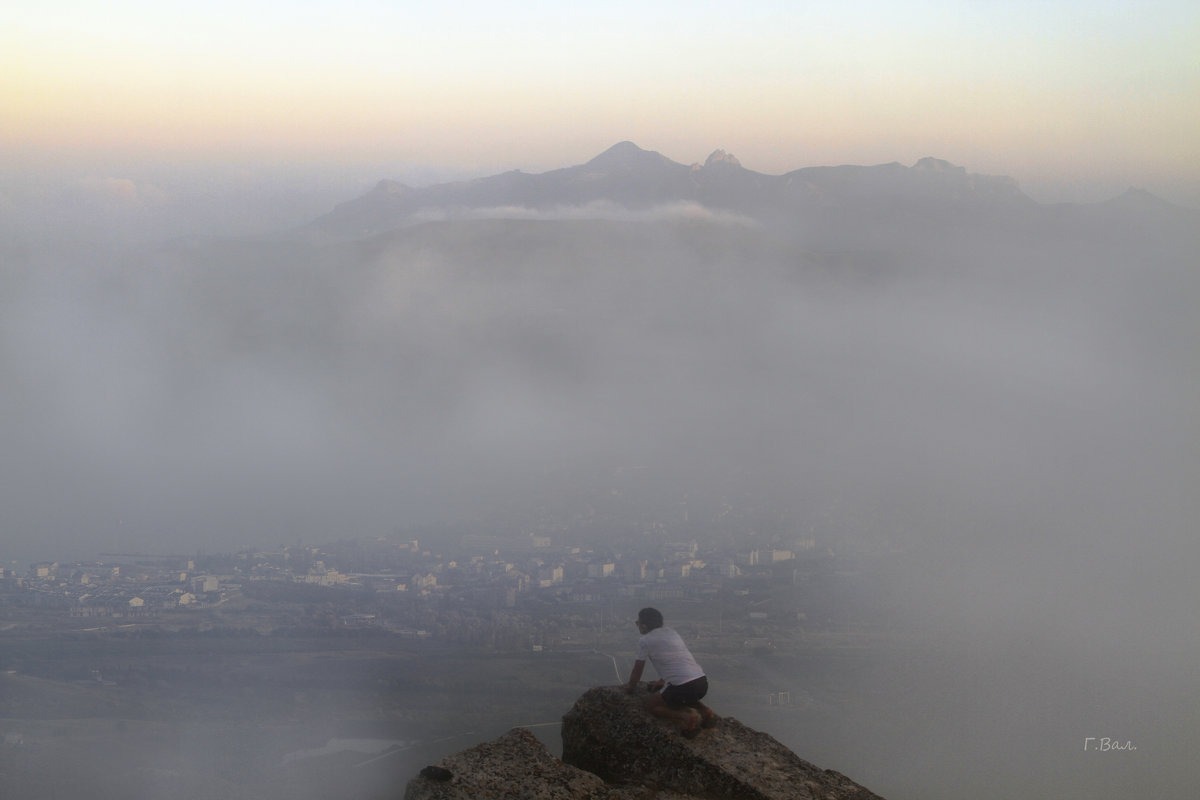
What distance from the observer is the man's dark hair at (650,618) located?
6348 mm

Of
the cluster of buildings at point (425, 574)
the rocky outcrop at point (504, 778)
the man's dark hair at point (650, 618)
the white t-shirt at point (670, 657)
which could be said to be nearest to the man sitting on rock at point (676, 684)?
the white t-shirt at point (670, 657)

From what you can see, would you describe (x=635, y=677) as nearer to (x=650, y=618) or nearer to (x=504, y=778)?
(x=650, y=618)

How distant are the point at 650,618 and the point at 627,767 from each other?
0.98 metres

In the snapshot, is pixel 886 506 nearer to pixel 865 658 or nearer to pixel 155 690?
pixel 865 658

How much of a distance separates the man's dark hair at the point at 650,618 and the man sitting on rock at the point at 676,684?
0.16m

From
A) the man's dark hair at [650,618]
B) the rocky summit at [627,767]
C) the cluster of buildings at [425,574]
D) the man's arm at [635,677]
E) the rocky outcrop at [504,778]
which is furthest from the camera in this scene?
the cluster of buildings at [425,574]

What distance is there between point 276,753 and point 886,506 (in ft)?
78.2

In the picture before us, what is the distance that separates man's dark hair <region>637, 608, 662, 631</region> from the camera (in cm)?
635

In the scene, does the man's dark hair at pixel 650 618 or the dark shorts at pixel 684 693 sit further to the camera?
the man's dark hair at pixel 650 618

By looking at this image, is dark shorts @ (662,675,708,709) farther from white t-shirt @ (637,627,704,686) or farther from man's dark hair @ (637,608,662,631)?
man's dark hair @ (637,608,662,631)

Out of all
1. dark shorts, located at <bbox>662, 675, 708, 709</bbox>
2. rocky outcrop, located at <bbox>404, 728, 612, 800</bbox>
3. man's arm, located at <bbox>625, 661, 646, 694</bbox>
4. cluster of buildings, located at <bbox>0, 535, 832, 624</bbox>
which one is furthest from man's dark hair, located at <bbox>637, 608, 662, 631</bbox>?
cluster of buildings, located at <bbox>0, 535, 832, 624</bbox>

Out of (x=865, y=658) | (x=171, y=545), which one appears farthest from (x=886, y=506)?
(x=171, y=545)

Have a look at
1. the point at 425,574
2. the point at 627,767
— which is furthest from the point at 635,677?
the point at 425,574

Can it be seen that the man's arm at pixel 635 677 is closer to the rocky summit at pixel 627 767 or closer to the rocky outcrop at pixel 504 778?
the rocky summit at pixel 627 767
